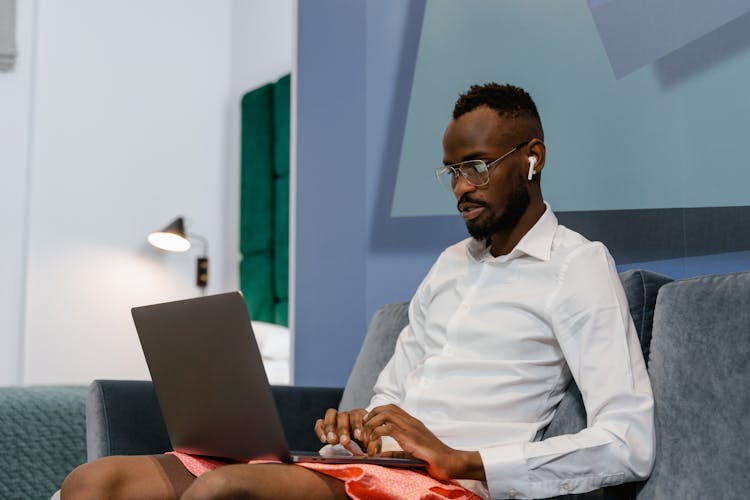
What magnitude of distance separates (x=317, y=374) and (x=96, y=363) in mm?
2407

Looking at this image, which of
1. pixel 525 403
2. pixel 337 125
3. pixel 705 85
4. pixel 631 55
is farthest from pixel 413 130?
pixel 525 403

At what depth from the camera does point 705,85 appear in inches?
70.6

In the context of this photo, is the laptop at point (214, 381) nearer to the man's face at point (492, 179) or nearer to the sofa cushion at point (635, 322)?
the sofa cushion at point (635, 322)

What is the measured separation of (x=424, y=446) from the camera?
1.31m

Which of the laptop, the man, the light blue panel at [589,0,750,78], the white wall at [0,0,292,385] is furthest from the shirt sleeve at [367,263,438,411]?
the white wall at [0,0,292,385]

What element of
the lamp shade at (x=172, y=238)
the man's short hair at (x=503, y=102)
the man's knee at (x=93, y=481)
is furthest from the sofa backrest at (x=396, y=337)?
the lamp shade at (x=172, y=238)

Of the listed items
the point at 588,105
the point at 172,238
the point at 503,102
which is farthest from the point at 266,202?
the point at 503,102

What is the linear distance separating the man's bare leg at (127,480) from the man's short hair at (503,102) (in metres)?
0.82

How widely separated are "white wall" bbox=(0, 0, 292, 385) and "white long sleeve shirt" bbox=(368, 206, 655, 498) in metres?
3.33

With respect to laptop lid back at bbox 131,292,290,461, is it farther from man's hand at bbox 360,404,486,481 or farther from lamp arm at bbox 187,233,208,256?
lamp arm at bbox 187,233,208,256

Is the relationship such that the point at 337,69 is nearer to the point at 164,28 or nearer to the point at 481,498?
the point at 481,498

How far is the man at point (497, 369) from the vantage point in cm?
131

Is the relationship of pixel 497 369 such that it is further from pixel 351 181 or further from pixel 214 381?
pixel 351 181

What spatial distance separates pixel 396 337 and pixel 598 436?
0.87 m
